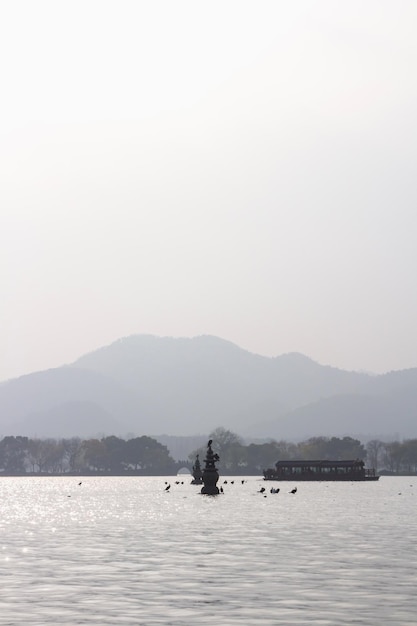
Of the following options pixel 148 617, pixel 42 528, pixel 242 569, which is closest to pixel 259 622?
pixel 148 617

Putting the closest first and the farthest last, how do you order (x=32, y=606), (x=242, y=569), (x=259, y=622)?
1. (x=259, y=622)
2. (x=32, y=606)
3. (x=242, y=569)

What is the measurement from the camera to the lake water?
120 feet

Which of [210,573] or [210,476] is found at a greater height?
[210,476]

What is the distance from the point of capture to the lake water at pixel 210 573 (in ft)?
120

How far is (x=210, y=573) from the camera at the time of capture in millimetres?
48469

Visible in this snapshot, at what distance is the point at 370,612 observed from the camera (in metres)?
37.0

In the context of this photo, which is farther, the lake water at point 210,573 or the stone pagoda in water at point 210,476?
the stone pagoda in water at point 210,476

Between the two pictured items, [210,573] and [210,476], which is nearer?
[210,573]

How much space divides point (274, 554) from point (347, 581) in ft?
41.4

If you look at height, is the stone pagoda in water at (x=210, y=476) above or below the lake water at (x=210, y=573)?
above

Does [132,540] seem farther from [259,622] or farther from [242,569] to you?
[259,622]

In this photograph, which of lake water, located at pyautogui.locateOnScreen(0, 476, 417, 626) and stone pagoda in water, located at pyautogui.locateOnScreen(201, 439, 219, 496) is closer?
lake water, located at pyautogui.locateOnScreen(0, 476, 417, 626)

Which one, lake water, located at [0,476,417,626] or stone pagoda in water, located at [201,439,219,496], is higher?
stone pagoda in water, located at [201,439,219,496]

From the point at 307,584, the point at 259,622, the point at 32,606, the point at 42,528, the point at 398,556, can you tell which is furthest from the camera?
the point at 42,528
